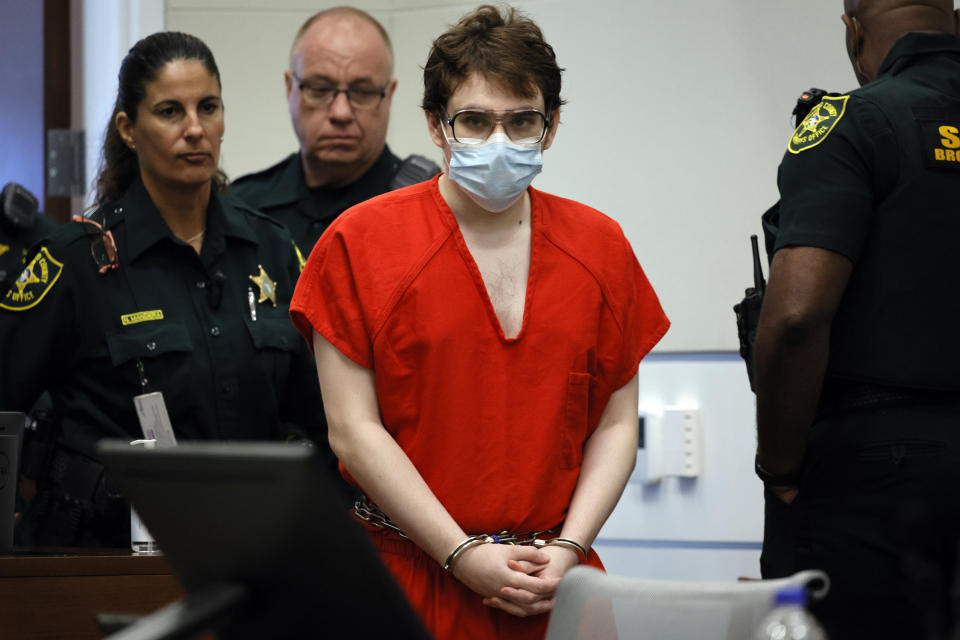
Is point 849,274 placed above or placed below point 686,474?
above

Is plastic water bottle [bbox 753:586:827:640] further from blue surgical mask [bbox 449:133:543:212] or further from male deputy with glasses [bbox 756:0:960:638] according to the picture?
blue surgical mask [bbox 449:133:543:212]

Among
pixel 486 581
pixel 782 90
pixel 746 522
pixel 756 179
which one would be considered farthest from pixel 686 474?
pixel 486 581

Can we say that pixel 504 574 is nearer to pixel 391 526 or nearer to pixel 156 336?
pixel 391 526

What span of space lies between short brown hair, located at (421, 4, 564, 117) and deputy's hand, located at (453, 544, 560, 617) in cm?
69

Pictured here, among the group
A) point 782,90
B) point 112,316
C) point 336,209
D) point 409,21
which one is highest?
point 409,21

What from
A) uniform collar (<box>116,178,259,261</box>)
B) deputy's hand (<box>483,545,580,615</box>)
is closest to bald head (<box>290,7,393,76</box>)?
uniform collar (<box>116,178,259,261</box>)

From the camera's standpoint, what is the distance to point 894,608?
5.88ft

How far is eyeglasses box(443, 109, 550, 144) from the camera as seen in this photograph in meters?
1.76

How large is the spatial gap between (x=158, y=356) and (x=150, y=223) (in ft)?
1.01

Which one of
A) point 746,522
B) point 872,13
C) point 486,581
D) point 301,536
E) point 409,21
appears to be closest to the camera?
point 301,536

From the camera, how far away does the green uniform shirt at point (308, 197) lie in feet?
9.91

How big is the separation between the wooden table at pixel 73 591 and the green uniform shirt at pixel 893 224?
1.20 meters

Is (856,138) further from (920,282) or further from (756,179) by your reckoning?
(756,179)

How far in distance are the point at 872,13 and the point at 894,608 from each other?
1.02 m
